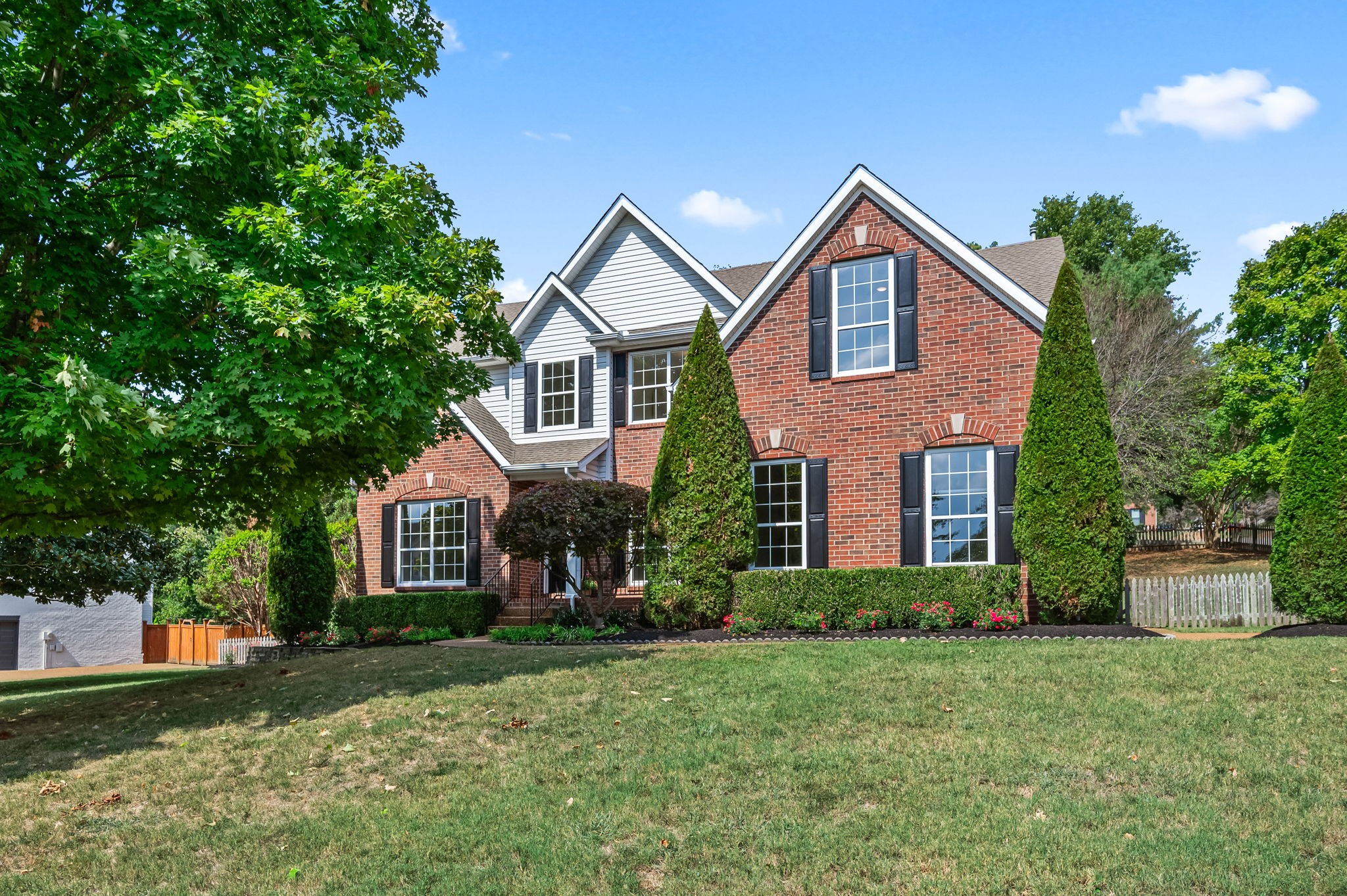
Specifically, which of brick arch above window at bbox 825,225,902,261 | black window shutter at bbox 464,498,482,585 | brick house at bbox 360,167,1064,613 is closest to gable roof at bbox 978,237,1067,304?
brick house at bbox 360,167,1064,613

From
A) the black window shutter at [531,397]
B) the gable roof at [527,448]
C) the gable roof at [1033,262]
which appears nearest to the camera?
the gable roof at [1033,262]

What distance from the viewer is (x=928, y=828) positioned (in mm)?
6598

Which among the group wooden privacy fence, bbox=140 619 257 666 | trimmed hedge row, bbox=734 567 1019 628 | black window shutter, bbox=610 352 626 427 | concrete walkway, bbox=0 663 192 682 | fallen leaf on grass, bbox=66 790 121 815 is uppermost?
black window shutter, bbox=610 352 626 427

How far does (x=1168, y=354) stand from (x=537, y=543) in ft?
81.9

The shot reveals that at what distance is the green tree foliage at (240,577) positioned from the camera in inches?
1038

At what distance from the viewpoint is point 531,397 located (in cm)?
2239

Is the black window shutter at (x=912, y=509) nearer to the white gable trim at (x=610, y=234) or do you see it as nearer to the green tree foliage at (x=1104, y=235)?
the white gable trim at (x=610, y=234)

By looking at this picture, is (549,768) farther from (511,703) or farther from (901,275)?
(901,275)

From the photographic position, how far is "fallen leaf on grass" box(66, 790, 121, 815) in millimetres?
7793

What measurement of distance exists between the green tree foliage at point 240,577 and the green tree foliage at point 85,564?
5813 mm

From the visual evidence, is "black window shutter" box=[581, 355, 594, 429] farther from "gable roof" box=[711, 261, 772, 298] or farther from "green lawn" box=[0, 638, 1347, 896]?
"green lawn" box=[0, 638, 1347, 896]

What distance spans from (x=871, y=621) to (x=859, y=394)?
4.08 m

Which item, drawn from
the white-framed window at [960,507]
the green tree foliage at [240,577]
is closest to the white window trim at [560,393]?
the white-framed window at [960,507]

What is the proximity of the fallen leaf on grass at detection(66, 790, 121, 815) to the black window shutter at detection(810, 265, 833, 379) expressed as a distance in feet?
41.1
